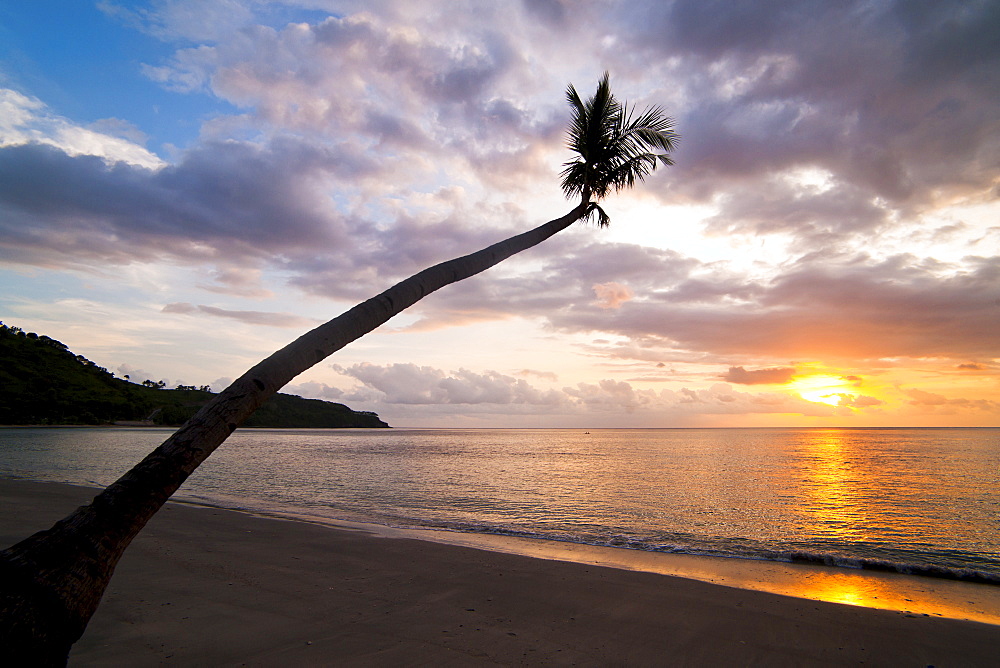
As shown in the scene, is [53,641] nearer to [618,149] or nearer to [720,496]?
[618,149]

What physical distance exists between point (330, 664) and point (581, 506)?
61.4 feet

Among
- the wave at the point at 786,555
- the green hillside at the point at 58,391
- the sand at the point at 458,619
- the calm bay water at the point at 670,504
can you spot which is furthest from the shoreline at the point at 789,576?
the green hillside at the point at 58,391

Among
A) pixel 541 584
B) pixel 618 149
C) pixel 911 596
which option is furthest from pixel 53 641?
pixel 911 596

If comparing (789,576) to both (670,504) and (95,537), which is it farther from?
(95,537)

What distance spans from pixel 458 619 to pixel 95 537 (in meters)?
5.00

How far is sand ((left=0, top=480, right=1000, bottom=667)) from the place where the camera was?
600cm

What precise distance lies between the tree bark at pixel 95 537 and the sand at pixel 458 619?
2.67m

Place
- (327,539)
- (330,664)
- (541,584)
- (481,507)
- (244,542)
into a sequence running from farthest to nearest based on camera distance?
(481,507), (327,539), (244,542), (541,584), (330,664)

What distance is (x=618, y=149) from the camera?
8.75m

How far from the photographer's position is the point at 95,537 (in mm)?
3617

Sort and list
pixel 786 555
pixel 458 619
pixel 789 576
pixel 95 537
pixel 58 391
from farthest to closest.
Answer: pixel 58 391 < pixel 786 555 < pixel 789 576 < pixel 458 619 < pixel 95 537

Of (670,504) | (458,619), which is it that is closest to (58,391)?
(670,504)

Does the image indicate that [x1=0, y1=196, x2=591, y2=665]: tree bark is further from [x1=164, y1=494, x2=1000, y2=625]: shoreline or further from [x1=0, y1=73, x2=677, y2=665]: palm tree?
[x1=164, y1=494, x2=1000, y2=625]: shoreline

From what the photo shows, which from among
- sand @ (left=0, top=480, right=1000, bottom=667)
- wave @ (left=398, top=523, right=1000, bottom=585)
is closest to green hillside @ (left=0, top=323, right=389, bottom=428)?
wave @ (left=398, top=523, right=1000, bottom=585)
